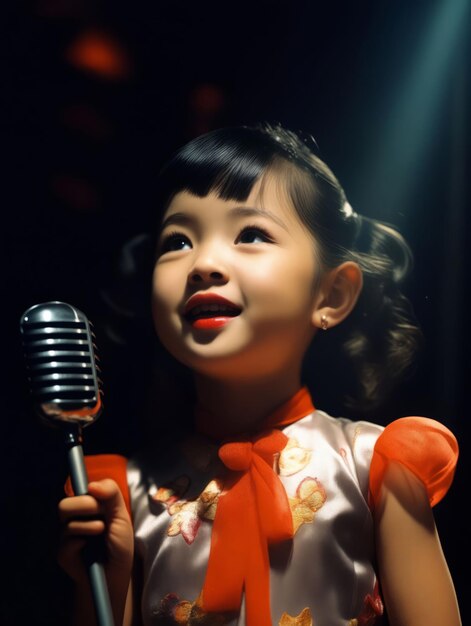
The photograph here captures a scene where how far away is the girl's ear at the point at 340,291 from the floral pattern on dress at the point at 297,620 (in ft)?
1.27

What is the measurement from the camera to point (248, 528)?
1.04m

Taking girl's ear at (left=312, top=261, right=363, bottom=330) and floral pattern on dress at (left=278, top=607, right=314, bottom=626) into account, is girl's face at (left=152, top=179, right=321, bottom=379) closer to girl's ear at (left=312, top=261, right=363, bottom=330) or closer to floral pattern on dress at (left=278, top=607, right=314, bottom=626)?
girl's ear at (left=312, top=261, right=363, bottom=330)

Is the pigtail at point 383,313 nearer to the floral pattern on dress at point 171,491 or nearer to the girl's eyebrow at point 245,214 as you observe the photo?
the girl's eyebrow at point 245,214

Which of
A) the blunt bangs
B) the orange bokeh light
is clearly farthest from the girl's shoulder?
the orange bokeh light

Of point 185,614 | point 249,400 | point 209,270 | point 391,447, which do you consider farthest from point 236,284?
point 185,614

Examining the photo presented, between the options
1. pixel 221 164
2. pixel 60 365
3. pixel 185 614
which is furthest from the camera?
pixel 221 164

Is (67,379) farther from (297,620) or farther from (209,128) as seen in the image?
(209,128)

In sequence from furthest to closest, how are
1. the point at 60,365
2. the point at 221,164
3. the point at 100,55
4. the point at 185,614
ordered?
1. the point at 100,55
2. the point at 221,164
3. the point at 185,614
4. the point at 60,365

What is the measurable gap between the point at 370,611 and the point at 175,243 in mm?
540

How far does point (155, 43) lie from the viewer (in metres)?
1.26

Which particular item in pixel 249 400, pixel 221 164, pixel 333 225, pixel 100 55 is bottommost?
pixel 249 400

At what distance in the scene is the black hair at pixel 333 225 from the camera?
1145mm

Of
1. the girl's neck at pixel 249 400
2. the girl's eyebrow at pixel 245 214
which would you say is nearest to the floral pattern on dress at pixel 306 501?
the girl's neck at pixel 249 400

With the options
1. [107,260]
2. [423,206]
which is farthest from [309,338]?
[107,260]
